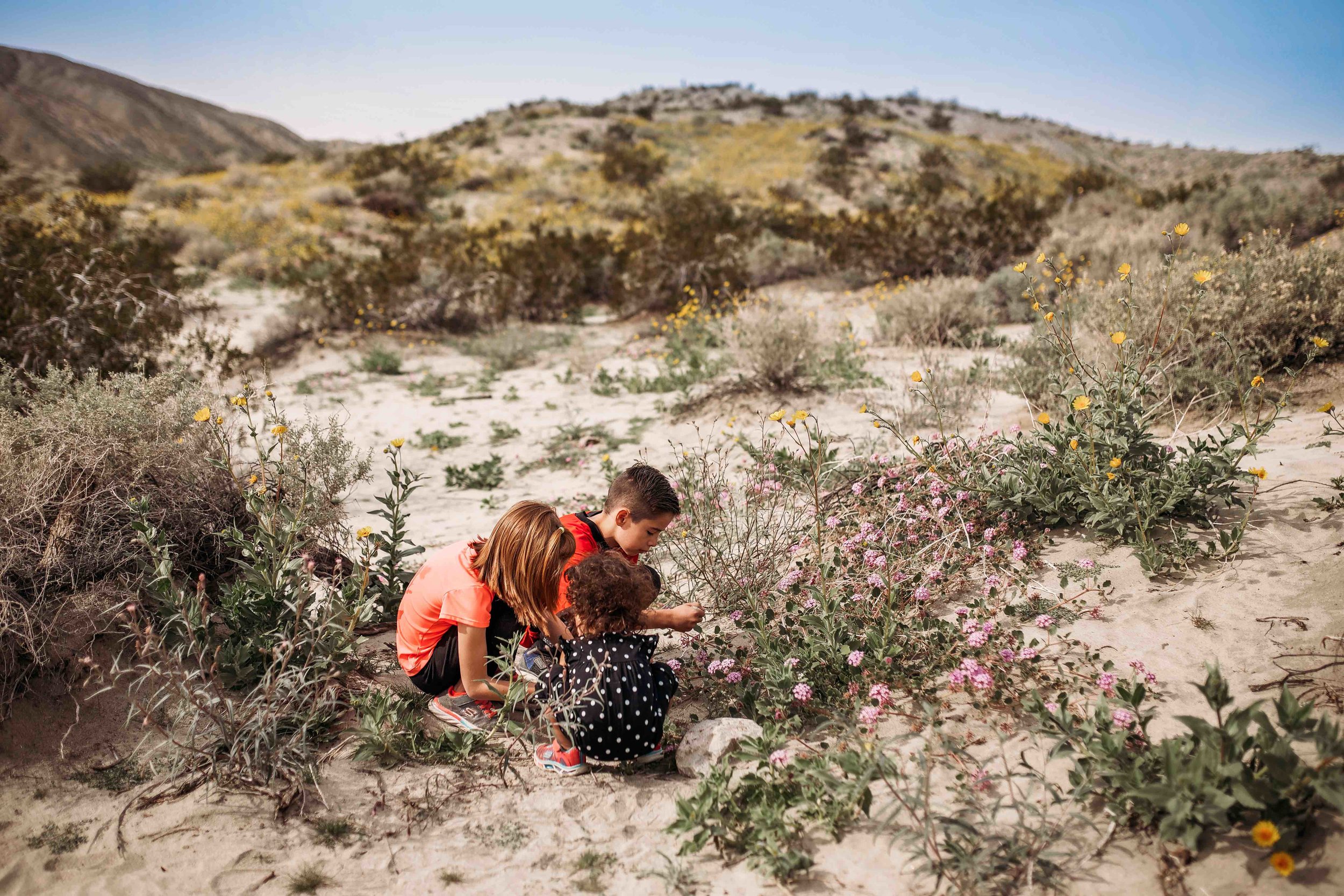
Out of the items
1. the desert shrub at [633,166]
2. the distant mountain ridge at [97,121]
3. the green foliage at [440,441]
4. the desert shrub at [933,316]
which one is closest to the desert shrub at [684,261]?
the desert shrub at [933,316]

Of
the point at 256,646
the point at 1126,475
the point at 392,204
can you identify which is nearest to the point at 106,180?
the point at 392,204

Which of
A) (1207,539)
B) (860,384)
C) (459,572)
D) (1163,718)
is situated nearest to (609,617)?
(459,572)

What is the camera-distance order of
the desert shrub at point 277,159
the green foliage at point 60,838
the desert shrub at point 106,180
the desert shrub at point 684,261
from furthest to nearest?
the desert shrub at point 277,159 → the desert shrub at point 106,180 → the desert shrub at point 684,261 → the green foliage at point 60,838

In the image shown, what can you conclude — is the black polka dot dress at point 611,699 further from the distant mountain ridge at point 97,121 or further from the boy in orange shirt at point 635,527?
the distant mountain ridge at point 97,121

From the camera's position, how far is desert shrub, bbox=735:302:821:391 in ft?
20.6

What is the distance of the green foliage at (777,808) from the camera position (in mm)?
2037

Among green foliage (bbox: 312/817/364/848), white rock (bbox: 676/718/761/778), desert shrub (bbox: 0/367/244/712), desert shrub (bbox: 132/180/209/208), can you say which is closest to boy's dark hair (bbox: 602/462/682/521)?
white rock (bbox: 676/718/761/778)

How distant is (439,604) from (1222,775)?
250cm

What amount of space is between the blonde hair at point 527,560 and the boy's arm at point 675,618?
37cm

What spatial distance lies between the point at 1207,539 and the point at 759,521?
1970 mm

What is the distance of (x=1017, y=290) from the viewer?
28.3ft

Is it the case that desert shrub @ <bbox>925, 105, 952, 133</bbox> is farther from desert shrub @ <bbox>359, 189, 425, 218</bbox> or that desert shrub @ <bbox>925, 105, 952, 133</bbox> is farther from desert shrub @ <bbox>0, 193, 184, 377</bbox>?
desert shrub @ <bbox>0, 193, 184, 377</bbox>

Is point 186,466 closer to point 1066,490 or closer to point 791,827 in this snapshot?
point 791,827

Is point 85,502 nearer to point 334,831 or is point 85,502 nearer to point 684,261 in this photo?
point 334,831
